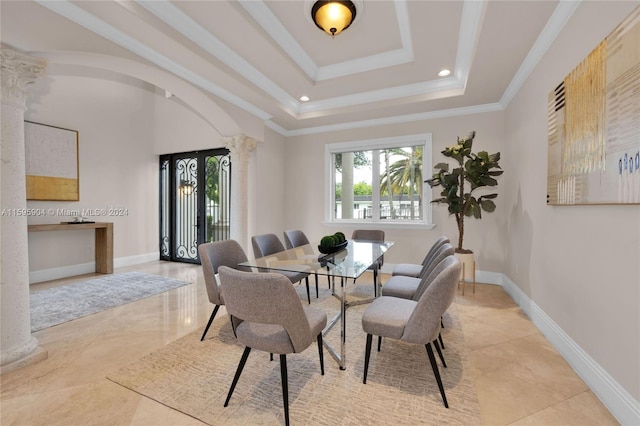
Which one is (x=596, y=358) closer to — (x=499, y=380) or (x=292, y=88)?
(x=499, y=380)

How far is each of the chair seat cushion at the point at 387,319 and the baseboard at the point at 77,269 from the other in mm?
5474

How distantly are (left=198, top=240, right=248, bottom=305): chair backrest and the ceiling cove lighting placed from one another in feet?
7.20

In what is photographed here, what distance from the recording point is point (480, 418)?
5.12 feet

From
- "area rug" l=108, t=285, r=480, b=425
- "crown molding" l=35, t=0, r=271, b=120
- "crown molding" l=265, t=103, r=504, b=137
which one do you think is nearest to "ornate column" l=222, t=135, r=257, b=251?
"crown molding" l=35, t=0, r=271, b=120

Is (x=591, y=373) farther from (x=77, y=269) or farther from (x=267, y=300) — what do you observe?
(x=77, y=269)

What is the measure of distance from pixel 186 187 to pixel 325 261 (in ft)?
15.7

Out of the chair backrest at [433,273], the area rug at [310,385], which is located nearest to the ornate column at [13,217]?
the area rug at [310,385]

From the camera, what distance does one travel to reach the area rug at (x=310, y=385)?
158 centimetres

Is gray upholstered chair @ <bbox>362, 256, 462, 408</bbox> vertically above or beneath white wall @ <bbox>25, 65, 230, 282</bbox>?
beneath

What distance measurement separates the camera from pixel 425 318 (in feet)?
5.27

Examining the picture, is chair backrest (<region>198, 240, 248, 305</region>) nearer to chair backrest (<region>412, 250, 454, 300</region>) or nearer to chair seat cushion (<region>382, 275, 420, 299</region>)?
chair seat cushion (<region>382, 275, 420, 299</region>)

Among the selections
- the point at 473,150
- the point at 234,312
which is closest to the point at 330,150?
the point at 473,150

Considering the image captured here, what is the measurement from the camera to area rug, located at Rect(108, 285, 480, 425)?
1.58 metres

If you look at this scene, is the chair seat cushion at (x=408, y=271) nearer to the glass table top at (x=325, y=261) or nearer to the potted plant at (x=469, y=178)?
the glass table top at (x=325, y=261)
